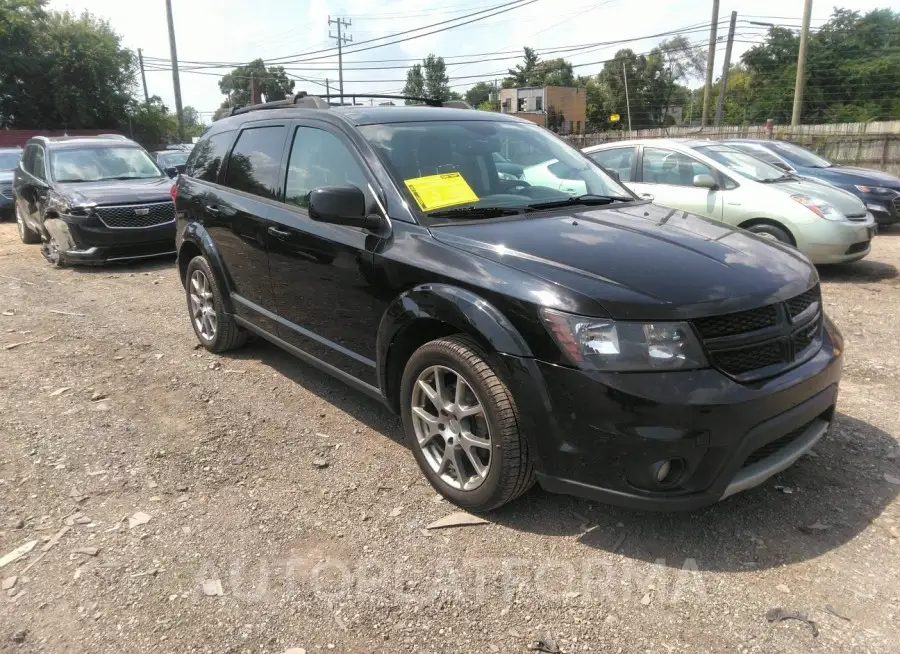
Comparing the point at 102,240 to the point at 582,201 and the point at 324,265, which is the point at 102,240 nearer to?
the point at 324,265

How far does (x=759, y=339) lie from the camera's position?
2553 mm

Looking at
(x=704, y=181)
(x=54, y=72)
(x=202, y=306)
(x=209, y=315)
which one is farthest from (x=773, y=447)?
(x=54, y=72)

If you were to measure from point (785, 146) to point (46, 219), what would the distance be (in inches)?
458

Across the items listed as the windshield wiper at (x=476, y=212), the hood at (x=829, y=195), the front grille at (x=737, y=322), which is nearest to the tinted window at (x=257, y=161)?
the windshield wiper at (x=476, y=212)

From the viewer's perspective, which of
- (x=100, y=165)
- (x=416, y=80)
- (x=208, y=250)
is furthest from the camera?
(x=416, y=80)

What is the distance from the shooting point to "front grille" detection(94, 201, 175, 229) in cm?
857

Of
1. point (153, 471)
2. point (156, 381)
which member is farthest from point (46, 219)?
point (153, 471)

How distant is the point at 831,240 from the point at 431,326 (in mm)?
5884

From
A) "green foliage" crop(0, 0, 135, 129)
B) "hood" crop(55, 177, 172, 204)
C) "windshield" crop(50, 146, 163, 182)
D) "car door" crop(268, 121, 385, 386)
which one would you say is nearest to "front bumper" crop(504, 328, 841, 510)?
"car door" crop(268, 121, 385, 386)

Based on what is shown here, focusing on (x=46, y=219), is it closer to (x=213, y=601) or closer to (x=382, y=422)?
(x=382, y=422)

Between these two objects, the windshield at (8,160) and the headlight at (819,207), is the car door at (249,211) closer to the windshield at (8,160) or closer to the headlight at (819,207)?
the headlight at (819,207)

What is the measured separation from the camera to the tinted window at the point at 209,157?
4805 mm

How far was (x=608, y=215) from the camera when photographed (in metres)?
3.40

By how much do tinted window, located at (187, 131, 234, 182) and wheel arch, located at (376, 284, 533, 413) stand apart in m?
2.43
